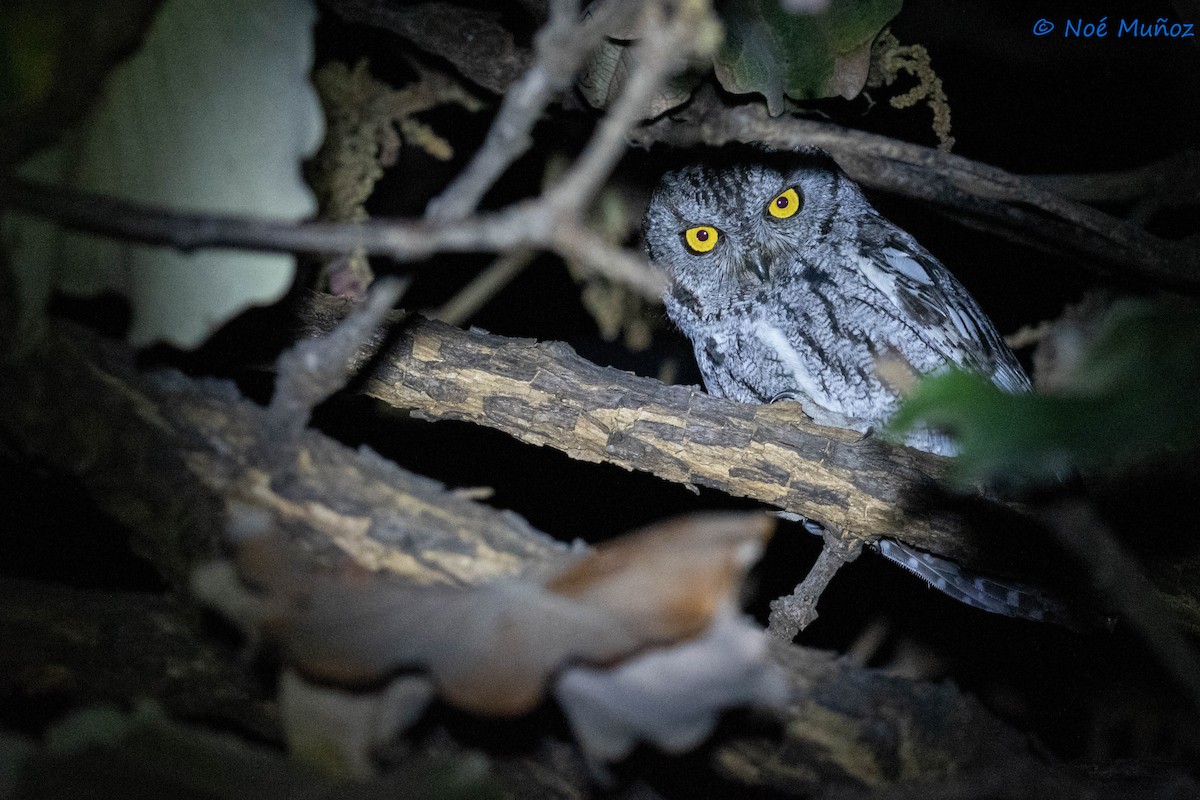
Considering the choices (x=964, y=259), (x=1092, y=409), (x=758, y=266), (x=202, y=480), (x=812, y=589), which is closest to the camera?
(x=1092, y=409)

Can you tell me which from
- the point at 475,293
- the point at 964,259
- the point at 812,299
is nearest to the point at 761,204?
the point at 812,299

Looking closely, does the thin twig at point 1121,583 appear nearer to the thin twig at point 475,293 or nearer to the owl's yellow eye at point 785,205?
the thin twig at point 475,293

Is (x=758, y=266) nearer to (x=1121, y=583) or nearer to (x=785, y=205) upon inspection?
(x=785, y=205)

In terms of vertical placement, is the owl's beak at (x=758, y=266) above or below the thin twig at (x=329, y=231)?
above

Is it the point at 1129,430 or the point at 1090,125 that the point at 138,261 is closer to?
the point at 1129,430

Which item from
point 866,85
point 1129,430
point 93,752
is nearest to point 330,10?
point 866,85

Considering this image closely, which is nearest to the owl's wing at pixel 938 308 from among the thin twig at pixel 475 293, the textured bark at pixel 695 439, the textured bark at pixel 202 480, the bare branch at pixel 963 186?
the bare branch at pixel 963 186

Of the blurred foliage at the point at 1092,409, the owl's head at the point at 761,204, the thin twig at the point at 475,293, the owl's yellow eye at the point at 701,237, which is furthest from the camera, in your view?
the owl's yellow eye at the point at 701,237
